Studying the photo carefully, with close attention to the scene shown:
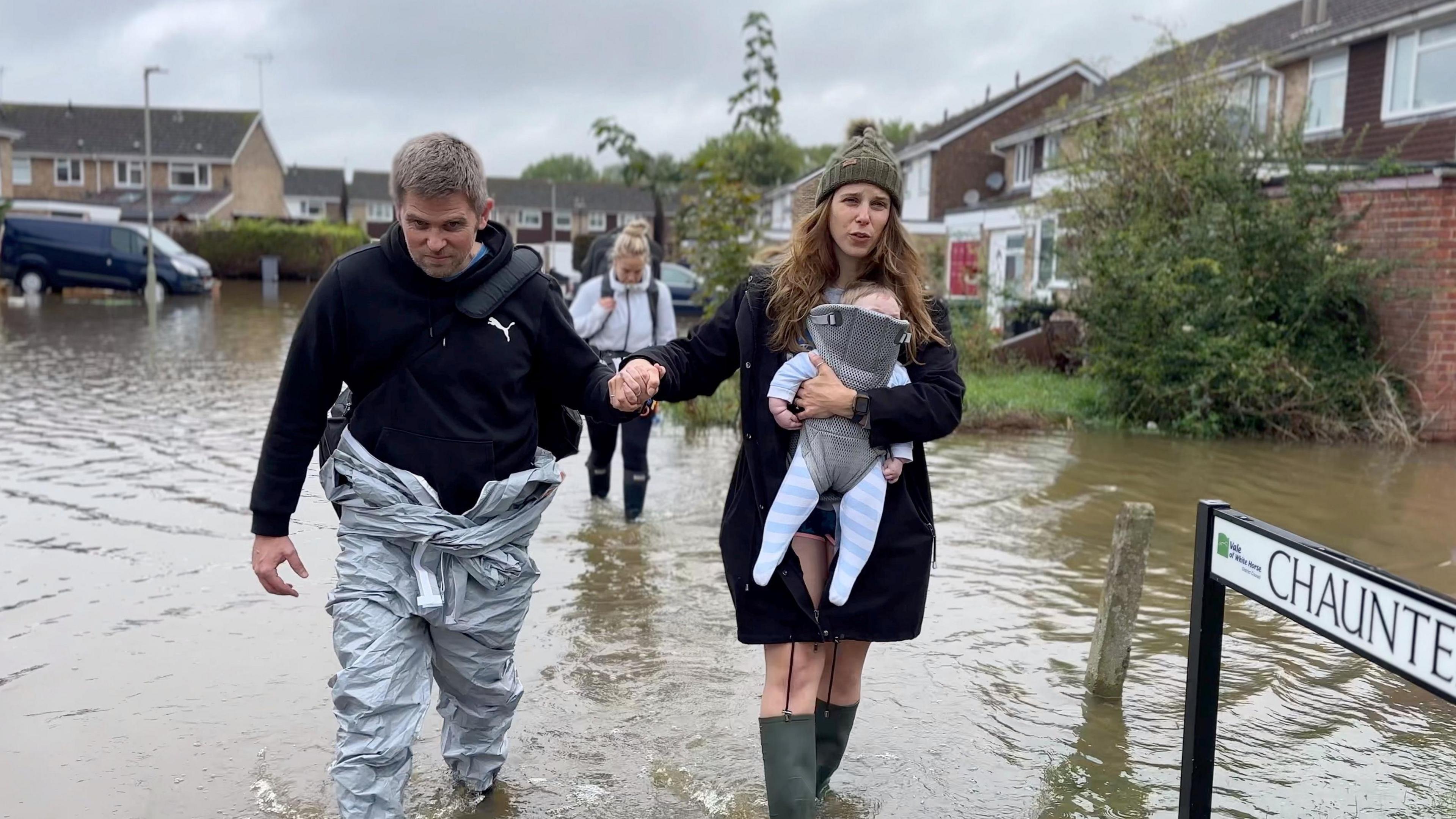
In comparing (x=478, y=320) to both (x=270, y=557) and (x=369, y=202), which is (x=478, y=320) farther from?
(x=369, y=202)

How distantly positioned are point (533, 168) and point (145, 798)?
149 metres

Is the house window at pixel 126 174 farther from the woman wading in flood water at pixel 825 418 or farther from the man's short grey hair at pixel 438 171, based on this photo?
the woman wading in flood water at pixel 825 418

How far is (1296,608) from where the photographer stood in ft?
8.87

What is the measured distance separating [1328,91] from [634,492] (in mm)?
19961

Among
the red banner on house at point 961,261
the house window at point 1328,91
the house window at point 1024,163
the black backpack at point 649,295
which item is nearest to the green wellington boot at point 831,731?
the black backpack at point 649,295

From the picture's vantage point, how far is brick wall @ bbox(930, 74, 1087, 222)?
41.9 meters

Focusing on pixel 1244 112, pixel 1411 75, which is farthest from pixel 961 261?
pixel 1244 112

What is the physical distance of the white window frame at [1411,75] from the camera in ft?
66.4

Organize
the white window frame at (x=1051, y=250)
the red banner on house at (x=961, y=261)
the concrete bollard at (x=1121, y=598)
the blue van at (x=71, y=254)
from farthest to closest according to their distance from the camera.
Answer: the blue van at (x=71, y=254) → the red banner on house at (x=961, y=261) → the white window frame at (x=1051, y=250) → the concrete bollard at (x=1121, y=598)

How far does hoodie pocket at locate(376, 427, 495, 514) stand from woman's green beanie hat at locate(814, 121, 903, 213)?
1267 millimetres

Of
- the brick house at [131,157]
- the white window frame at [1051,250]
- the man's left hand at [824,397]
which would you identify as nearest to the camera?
the man's left hand at [824,397]

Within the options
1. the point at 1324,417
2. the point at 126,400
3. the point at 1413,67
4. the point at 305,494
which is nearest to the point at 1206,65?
the point at 1324,417

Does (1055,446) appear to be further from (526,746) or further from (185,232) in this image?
(185,232)

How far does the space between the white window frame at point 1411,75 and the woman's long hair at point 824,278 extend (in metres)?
20.3
